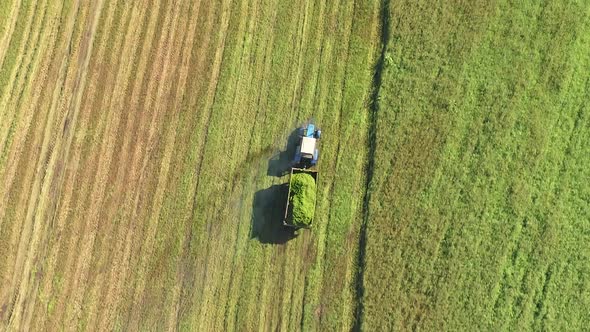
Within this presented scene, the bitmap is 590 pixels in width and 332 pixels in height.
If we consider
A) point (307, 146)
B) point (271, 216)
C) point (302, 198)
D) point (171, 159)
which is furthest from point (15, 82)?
point (302, 198)

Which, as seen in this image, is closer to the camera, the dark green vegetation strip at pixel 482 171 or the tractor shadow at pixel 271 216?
the dark green vegetation strip at pixel 482 171

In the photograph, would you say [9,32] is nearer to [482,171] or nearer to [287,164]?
[287,164]

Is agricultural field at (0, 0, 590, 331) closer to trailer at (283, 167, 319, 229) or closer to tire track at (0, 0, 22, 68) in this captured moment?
tire track at (0, 0, 22, 68)

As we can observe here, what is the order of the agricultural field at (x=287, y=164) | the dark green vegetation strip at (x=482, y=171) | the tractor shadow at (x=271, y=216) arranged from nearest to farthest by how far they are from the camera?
the dark green vegetation strip at (x=482, y=171), the agricultural field at (x=287, y=164), the tractor shadow at (x=271, y=216)

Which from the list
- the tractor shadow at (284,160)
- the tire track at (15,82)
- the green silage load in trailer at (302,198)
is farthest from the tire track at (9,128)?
the green silage load in trailer at (302,198)

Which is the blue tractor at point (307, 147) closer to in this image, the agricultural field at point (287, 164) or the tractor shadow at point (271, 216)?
the agricultural field at point (287, 164)
